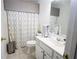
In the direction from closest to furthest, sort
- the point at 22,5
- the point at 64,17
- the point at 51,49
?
the point at 51,49
the point at 64,17
the point at 22,5

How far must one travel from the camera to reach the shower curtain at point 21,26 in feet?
10.5

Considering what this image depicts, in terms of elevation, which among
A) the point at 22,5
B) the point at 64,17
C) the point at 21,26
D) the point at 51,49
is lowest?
the point at 51,49

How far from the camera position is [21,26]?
3396 millimetres

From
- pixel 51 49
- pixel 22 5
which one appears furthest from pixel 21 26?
pixel 51 49

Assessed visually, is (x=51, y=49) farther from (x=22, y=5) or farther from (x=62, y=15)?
(x=22, y=5)

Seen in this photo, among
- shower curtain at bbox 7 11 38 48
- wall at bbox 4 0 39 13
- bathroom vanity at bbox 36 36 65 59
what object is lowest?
bathroom vanity at bbox 36 36 65 59

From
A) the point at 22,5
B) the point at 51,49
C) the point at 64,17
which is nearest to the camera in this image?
the point at 51,49

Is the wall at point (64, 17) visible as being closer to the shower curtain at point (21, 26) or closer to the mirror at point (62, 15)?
the mirror at point (62, 15)

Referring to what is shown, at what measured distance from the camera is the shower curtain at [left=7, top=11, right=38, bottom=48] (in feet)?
10.5

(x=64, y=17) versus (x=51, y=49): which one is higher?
(x=64, y=17)

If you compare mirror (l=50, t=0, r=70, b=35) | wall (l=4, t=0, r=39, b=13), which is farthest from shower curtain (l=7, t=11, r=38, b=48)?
mirror (l=50, t=0, r=70, b=35)

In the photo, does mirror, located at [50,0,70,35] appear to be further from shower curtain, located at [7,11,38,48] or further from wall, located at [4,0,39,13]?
shower curtain, located at [7,11,38,48]

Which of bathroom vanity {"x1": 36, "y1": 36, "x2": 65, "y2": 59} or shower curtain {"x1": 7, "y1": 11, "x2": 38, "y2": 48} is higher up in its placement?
shower curtain {"x1": 7, "y1": 11, "x2": 38, "y2": 48}

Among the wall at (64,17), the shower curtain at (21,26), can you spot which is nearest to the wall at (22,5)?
the shower curtain at (21,26)
